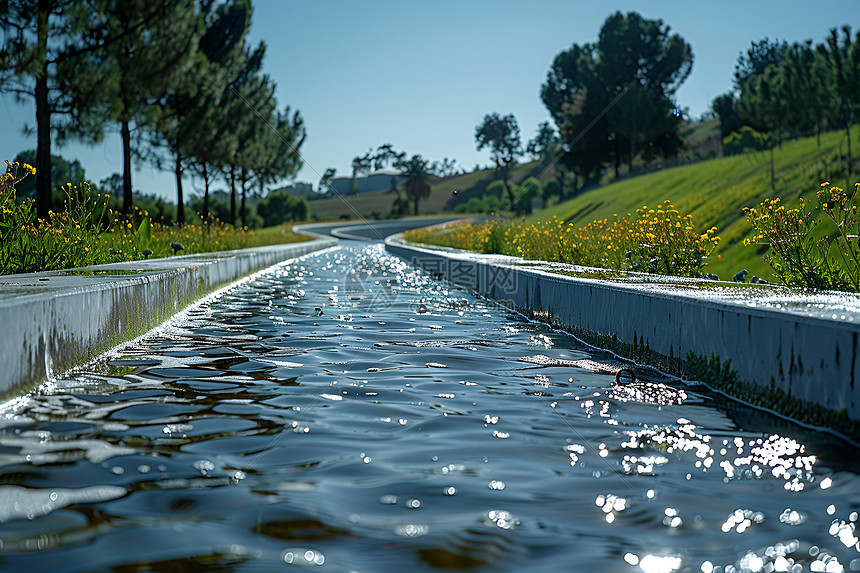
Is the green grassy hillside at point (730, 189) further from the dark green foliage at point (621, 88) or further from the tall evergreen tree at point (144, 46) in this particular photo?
the tall evergreen tree at point (144, 46)

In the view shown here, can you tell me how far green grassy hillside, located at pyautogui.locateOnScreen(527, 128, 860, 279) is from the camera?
3088 centimetres

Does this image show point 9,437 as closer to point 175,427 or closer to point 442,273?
point 175,427

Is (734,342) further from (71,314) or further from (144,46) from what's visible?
(144,46)

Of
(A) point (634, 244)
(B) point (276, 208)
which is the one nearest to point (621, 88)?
(B) point (276, 208)

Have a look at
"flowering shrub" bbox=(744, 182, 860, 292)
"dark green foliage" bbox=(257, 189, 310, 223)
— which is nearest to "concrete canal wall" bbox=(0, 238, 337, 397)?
"flowering shrub" bbox=(744, 182, 860, 292)

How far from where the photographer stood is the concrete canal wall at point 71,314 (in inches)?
212

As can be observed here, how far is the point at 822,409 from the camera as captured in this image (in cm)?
479

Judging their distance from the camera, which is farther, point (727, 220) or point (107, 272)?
point (727, 220)

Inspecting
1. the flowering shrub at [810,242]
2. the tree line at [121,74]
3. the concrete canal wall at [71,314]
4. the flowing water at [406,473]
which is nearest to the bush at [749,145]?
the tree line at [121,74]

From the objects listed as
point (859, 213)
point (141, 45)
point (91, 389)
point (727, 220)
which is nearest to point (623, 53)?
point (727, 220)

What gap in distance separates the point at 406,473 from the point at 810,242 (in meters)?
7.38

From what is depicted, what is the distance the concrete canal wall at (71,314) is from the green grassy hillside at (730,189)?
1673cm

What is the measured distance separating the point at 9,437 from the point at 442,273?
17.6 m

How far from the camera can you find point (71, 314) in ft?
21.5
